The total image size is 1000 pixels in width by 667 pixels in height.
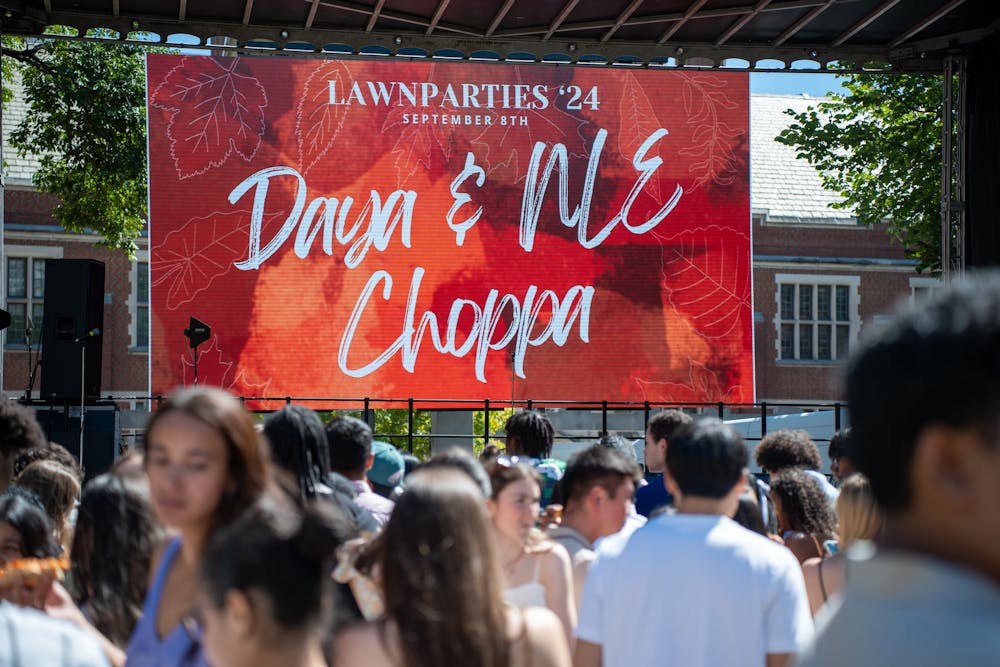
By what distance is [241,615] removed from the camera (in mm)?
1882

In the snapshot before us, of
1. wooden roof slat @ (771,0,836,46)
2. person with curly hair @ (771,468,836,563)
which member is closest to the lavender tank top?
person with curly hair @ (771,468,836,563)

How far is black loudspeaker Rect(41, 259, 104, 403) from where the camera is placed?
48.2 ft

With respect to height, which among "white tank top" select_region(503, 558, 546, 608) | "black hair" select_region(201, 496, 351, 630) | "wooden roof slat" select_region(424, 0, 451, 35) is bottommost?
"white tank top" select_region(503, 558, 546, 608)

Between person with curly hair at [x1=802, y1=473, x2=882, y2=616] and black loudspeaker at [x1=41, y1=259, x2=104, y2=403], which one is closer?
person with curly hair at [x1=802, y1=473, x2=882, y2=616]

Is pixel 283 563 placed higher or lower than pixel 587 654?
higher

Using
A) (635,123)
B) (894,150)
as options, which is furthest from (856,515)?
(894,150)

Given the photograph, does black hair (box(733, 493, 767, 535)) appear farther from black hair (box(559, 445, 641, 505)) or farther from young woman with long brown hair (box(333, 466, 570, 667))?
young woman with long brown hair (box(333, 466, 570, 667))

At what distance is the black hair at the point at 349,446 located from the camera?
4.69 metres

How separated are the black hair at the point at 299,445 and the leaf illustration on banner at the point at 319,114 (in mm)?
10996

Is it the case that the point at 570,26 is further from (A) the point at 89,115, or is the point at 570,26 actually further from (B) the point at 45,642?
(A) the point at 89,115

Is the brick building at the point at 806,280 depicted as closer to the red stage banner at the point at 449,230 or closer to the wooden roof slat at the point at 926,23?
the red stage banner at the point at 449,230

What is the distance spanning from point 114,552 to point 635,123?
12875mm

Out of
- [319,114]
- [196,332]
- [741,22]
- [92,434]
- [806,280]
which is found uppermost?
[319,114]

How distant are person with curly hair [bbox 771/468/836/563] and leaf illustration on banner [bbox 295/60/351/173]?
11.0 m
